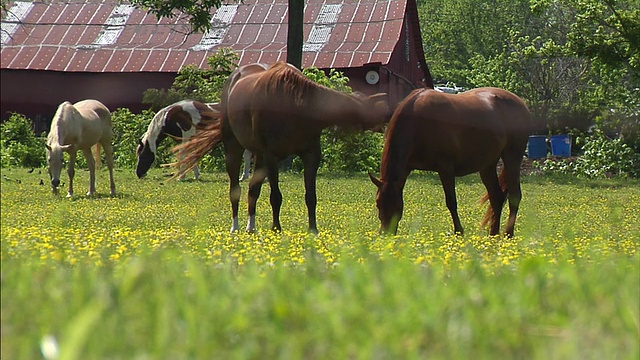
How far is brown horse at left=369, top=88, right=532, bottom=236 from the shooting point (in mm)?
10758

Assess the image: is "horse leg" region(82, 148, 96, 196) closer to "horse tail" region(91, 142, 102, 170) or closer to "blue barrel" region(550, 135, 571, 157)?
"horse tail" region(91, 142, 102, 170)

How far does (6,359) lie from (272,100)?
812 centimetres

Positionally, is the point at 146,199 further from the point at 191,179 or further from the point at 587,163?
the point at 587,163

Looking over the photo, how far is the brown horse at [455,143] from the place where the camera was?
424 inches

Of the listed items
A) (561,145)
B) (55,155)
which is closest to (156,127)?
(55,155)

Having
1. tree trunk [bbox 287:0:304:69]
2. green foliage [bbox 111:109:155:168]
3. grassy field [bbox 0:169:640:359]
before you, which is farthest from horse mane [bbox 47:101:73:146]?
tree trunk [bbox 287:0:304:69]

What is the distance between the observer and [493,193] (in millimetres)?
12555

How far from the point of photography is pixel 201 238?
5590mm

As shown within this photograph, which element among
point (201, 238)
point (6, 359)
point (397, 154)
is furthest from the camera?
point (397, 154)

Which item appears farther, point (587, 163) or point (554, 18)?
point (554, 18)

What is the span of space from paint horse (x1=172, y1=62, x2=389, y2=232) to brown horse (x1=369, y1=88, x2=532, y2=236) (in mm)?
366

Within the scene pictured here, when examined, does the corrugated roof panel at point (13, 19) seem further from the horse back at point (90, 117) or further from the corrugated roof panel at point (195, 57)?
the corrugated roof panel at point (195, 57)

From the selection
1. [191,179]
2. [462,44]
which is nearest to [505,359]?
[191,179]

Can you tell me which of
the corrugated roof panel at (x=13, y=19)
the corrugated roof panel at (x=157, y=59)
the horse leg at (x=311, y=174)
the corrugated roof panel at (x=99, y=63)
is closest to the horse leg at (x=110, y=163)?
the corrugated roof panel at (x=99, y=63)
